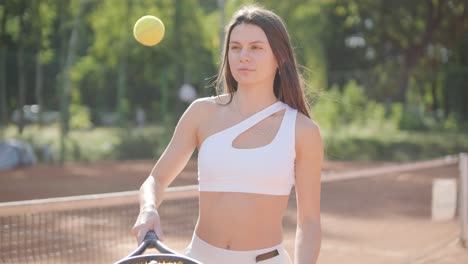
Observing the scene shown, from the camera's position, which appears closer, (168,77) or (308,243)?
(308,243)

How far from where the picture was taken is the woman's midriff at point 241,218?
1.95 metres

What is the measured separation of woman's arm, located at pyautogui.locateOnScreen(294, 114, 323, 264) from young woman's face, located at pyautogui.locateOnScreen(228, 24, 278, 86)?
0.57 feet

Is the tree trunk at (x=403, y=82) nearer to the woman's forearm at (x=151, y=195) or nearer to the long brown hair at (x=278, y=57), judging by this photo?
the long brown hair at (x=278, y=57)

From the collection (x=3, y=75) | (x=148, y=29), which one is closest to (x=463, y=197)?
(x=148, y=29)

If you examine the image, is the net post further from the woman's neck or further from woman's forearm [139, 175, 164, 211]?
woman's forearm [139, 175, 164, 211]

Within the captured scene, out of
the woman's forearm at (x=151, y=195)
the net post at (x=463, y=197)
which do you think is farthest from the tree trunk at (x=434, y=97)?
the woman's forearm at (x=151, y=195)

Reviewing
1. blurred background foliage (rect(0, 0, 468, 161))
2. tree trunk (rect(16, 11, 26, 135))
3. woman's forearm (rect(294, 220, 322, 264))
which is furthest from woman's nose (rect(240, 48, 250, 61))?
tree trunk (rect(16, 11, 26, 135))

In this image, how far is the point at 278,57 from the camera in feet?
6.60

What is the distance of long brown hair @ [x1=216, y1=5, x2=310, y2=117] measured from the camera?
1979mm

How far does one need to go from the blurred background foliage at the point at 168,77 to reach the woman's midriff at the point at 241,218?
13.2 meters

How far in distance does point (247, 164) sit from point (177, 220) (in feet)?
23.2

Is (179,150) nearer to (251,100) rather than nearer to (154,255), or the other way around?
(251,100)

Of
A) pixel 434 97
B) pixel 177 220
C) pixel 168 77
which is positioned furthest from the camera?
pixel 434 97

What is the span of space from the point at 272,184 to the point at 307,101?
1.09 ft
